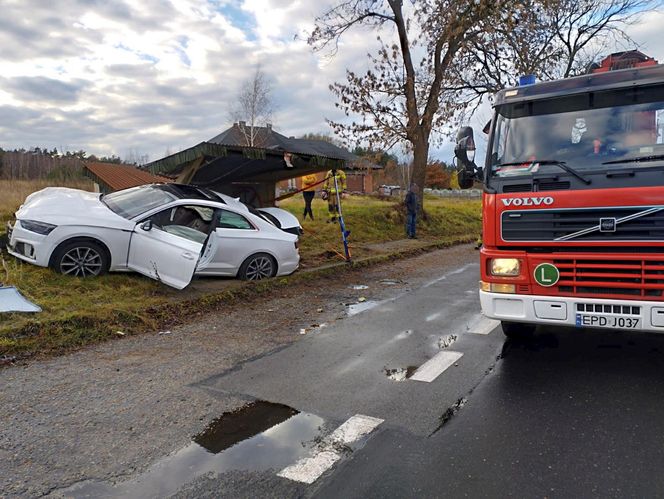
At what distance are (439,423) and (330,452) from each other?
91 centimetres

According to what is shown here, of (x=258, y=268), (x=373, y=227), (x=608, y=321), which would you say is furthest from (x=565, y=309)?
(x=373, y=227)

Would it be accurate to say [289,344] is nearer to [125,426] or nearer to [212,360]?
[212,360]

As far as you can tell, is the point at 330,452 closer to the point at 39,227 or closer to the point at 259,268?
the point at 39,227

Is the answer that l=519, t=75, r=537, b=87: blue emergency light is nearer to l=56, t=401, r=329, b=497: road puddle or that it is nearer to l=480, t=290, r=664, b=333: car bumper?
l=480, t=290, r=664, b=333: car bumper

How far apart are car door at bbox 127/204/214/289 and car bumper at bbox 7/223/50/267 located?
115 centimetres

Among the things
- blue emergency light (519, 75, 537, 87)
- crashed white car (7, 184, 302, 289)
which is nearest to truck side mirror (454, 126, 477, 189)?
blue emergency light (519, 75, 537, 87)

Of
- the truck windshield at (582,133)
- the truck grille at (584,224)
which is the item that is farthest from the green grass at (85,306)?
the truck windshield at (582,133)

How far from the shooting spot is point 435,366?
16.9 ft

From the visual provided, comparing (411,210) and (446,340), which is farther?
(411,210)

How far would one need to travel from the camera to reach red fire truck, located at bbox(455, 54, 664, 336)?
421 centimetres

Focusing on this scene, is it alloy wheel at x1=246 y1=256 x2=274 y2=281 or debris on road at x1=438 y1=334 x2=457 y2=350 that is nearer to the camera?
debris on road at x1=438 y1=334 x2=457 y2=350

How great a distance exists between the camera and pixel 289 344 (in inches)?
239

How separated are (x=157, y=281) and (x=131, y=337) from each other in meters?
1.88

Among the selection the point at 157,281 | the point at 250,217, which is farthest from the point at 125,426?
the point at 250,217
